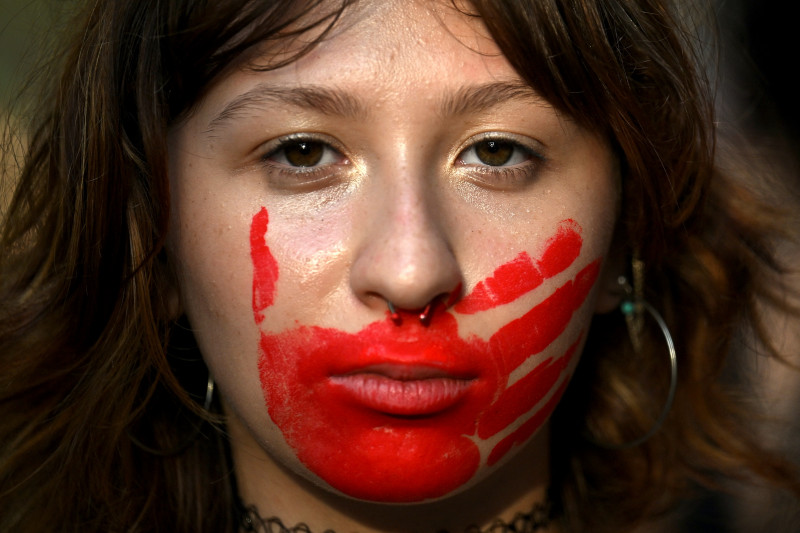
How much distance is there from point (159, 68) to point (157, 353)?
1.89 ft

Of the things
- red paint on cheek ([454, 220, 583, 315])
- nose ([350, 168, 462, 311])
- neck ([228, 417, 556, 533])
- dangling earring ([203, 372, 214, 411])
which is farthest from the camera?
dangling earring ([203, 372, 214, 411])

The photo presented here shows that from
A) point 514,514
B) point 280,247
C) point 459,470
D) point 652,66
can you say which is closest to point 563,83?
point 652,66

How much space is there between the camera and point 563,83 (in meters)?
1.64

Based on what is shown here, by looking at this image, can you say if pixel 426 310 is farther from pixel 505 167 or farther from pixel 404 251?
pixel 505 167

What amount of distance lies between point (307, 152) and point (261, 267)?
8.7 inches

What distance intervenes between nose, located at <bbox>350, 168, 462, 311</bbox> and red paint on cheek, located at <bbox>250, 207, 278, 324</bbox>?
16cm

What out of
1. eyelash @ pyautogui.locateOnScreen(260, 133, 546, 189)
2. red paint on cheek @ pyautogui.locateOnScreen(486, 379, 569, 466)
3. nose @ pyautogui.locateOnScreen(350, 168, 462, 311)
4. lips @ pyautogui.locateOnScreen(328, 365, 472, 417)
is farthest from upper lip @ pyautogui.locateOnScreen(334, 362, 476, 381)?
eyelash @ pyautogui.locateOnScreen(260, 133, 546, 189)

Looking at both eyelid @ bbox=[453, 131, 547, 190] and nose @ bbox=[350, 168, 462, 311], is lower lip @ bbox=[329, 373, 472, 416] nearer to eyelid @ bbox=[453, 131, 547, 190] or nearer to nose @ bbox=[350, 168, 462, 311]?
nose @ bbox=[350, 168, 462, 311]

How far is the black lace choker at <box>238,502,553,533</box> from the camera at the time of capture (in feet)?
6.17

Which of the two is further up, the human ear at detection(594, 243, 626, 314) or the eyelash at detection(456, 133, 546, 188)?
the eyelash at detection(456, 133, 546, 188)

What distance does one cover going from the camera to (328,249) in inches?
62.4

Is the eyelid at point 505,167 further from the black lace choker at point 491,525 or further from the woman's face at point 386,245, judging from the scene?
the black lace choker at point 491,525

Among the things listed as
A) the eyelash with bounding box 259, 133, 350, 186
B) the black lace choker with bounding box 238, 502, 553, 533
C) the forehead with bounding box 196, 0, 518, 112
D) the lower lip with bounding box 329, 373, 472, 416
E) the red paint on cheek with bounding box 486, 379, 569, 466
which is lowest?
the black lace choker with bounding box 238, 502, 553, 533

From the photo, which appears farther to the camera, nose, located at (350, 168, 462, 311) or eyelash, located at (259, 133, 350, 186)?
eyelash, located at (259, 133, 350, 186)
